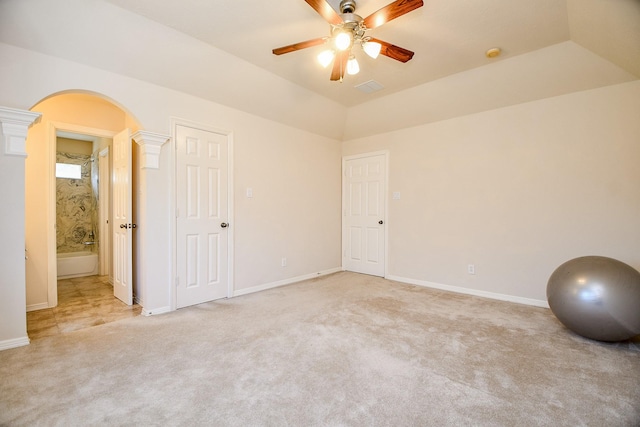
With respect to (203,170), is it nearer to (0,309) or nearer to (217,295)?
(217,295)

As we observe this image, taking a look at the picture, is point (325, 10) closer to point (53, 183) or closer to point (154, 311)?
point (154, 311)

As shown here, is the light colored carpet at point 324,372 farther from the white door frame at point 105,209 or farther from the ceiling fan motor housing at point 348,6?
the ceiling fan motor housing at point 348,6

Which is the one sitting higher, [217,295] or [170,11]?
[170,11]

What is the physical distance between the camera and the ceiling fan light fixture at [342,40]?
217 cm

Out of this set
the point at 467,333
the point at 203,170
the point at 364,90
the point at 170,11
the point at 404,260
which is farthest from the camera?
the point at 404,260

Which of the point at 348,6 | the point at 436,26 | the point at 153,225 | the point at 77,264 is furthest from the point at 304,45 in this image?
the point at 77,264

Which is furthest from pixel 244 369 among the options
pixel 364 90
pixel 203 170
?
pixel 364 90

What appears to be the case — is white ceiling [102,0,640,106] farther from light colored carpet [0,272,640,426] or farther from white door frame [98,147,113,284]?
white door frame [98,147,113,284]

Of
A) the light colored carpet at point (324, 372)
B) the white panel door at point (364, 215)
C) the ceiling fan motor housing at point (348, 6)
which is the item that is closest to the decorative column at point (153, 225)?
the light colored carpet at point (324, 372)

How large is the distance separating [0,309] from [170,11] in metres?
2.83

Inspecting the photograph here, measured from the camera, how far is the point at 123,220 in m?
3.54

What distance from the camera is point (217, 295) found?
3.66m

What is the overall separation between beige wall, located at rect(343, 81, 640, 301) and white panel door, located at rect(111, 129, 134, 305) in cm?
374

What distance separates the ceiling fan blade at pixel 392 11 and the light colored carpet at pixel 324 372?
249cm
